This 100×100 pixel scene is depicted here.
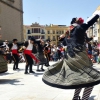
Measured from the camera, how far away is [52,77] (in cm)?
419

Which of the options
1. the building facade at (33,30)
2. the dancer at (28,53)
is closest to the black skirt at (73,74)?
the dancer at (28,53)

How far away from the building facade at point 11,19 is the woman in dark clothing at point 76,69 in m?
22.3

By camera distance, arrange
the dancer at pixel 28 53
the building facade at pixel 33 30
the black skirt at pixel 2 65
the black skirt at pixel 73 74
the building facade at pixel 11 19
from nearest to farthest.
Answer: the black skirt at pixel 73 74 → the black skirt at pixel 2 65 → the dancer at pixel 28 53 → the building facade at pixel 11 19 → the building facade at pixel 33 30

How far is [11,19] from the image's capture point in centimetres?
2980

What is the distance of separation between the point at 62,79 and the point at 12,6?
89.4ft

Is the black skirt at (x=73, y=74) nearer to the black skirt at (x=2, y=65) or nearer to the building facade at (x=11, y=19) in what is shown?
the black skirt at (x=2, y=65)

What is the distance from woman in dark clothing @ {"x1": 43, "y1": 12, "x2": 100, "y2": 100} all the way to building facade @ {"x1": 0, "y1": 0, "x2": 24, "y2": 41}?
22.3 m

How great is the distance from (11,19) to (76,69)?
1043 inches

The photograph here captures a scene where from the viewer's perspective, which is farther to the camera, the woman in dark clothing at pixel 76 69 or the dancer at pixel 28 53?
the dancer at pixel 28 53

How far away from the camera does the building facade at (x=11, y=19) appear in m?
26.9

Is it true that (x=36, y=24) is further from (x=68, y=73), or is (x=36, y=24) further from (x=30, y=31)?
(x=68, y=73)

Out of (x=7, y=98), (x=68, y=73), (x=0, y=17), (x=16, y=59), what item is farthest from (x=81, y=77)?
(x=0, y=17)

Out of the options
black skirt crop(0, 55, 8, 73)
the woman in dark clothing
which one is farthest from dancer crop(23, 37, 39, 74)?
the woman in dark clothing

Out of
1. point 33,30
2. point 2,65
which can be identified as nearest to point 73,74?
point 2,65
